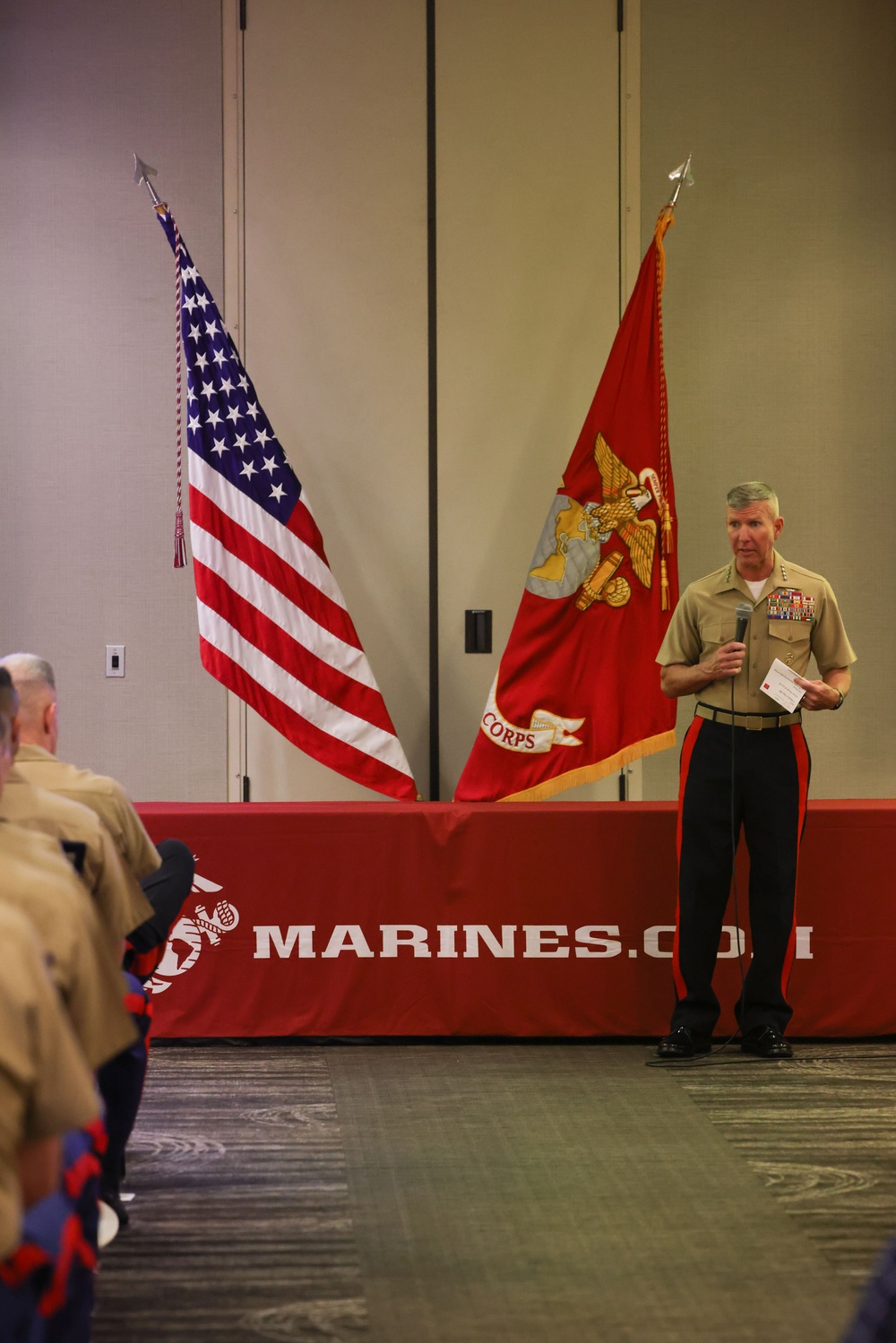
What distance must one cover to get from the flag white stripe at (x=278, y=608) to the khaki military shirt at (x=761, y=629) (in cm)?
110

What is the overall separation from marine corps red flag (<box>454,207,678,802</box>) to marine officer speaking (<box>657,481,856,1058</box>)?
0.44 metres

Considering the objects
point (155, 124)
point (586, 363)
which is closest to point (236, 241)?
point (155, 124)

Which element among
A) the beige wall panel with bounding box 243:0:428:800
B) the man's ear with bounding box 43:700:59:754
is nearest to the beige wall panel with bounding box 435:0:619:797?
the beige wall panel with bounding box 243:0:428:800

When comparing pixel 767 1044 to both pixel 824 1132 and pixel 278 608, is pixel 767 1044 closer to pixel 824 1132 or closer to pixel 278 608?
pixel 824 1132

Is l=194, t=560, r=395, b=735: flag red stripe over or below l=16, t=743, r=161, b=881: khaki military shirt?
over

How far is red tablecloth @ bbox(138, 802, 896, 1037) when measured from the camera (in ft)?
13.7

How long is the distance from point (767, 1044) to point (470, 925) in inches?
37.8

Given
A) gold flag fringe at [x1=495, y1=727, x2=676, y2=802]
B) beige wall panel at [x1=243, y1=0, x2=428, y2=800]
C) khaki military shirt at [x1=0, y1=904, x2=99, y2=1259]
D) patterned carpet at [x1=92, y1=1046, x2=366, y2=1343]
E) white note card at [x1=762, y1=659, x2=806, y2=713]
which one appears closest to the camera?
khaki military shirt at [x1=0, y1=904, x2=99, y2=1259]

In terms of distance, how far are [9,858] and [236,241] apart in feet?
12.9

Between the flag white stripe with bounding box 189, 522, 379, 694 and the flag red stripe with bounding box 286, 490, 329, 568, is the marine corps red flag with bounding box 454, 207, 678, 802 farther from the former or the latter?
the flag red stripe with bounding box 286, 490, 329, 568

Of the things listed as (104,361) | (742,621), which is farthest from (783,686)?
(104,361)

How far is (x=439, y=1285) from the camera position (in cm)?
244

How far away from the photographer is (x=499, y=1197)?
9.46ft

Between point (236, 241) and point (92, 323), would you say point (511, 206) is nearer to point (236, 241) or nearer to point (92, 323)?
point (236, 241)
